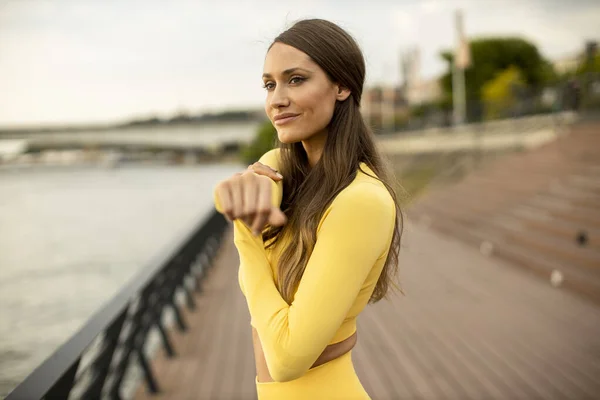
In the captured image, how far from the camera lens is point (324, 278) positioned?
1032 mm

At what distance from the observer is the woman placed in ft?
3.40

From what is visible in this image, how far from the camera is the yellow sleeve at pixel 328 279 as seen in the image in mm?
1034

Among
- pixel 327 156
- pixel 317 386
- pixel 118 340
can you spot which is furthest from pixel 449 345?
pixel 327 156

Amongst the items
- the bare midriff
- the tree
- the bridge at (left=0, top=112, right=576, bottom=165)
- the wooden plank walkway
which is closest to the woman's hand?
the bare midriff

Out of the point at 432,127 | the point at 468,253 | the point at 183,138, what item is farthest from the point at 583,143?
the point at 183,138

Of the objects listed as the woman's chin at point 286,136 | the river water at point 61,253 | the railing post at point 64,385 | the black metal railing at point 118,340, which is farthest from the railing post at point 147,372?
the woman's chin at point 286,136

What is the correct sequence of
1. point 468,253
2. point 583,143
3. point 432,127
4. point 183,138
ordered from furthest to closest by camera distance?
point 183,138, point 432,127, point 583,143, point 468,253

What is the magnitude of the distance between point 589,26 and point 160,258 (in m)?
34.1

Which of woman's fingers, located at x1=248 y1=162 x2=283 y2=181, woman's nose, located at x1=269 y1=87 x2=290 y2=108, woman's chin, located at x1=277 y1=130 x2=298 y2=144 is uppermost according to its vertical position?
woman's nose, located at x1=269 y1=87 x2=290 y2=108

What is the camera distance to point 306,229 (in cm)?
112

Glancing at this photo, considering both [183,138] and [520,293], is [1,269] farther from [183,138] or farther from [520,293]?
[183,138]

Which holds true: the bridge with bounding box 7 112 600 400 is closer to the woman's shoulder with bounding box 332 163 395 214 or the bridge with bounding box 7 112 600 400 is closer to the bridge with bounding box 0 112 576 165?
the woman's shoulder with bounding box 332 163 395 214

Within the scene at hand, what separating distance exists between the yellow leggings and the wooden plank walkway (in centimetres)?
318

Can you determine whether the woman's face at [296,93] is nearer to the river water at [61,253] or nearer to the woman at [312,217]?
the woman at [312,217]
